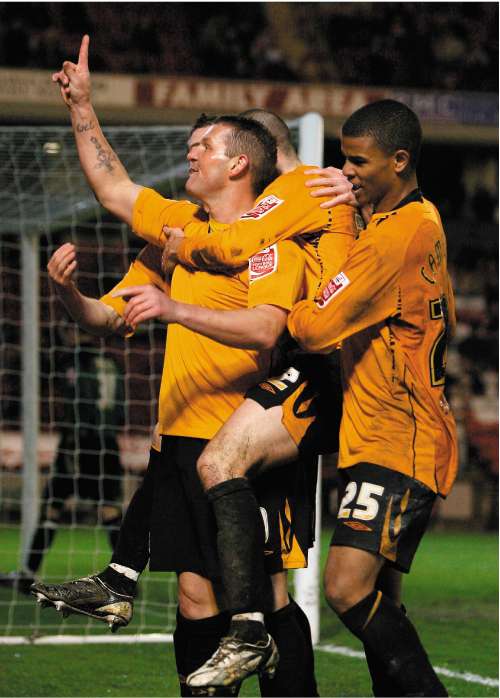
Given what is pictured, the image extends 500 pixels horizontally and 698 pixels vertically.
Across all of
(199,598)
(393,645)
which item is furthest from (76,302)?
(393,645)

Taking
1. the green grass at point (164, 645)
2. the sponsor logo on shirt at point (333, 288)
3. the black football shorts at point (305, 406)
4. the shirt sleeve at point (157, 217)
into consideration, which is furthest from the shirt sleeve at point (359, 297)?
the green grass at point (164, 645)

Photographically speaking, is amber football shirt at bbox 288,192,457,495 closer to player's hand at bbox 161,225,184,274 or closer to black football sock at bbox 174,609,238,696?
player's hand at bbox 161,225,184,274

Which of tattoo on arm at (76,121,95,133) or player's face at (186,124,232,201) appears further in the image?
tattoo on arm at (76,121,95,133)

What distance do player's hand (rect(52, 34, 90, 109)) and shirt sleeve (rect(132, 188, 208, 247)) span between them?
14.9 inches

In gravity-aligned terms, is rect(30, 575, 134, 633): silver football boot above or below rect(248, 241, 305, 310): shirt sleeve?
below

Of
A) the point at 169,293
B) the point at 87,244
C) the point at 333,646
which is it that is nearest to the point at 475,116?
the point at 87,244

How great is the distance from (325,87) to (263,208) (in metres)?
14.3

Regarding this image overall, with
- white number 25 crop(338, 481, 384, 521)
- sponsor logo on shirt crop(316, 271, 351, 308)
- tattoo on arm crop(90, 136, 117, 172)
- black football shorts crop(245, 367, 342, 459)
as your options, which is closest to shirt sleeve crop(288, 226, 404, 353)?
sponsor logo on shirt crop(316, 271, 351, 308)

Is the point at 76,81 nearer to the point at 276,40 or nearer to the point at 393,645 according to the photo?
the point at 393,645

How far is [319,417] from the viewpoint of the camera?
397cm

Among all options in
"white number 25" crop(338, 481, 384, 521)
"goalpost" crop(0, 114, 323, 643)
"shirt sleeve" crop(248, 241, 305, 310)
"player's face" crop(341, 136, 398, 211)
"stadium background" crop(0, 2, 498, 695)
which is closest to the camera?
"white number 25" crop(338, 481, 384, 521)

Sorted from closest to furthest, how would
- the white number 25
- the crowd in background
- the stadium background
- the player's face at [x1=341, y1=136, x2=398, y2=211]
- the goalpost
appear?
the white number 25 → the player's face at [x1=341, y1=136, x2=398, y2=211] → the goalpost → the stadium background → the crowd in background

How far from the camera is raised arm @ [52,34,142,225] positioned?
165 inches

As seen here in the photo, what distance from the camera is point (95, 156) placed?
4.28 meters
